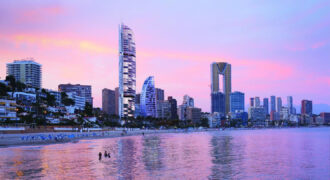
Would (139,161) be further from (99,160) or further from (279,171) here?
(279,171)

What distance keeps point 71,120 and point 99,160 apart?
117291 mm

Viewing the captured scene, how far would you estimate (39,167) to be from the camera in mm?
46219

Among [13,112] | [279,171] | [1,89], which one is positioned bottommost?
[279,171]

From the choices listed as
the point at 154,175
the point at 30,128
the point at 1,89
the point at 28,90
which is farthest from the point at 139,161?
the point at 28,90

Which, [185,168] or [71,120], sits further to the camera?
[71,120]

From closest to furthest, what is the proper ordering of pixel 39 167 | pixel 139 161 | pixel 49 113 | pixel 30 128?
pixel 39 167 < pixel 139 161 < pixel 30 128 < pixel 49 113

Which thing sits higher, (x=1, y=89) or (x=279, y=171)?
(x=1, y=89)

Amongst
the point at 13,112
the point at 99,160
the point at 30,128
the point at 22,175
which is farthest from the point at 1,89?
the point at 22,175

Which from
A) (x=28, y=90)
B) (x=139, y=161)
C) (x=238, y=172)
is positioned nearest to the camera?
(x=238, y=172)

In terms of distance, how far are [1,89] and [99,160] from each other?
112m

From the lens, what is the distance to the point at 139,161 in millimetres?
54156

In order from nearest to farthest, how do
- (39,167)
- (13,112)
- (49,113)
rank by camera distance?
(39,167) < (13,112) < (49,113)

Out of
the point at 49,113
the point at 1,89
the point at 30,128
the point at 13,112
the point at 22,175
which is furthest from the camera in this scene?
the point at 49,113

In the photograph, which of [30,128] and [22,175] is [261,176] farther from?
[30,128]
